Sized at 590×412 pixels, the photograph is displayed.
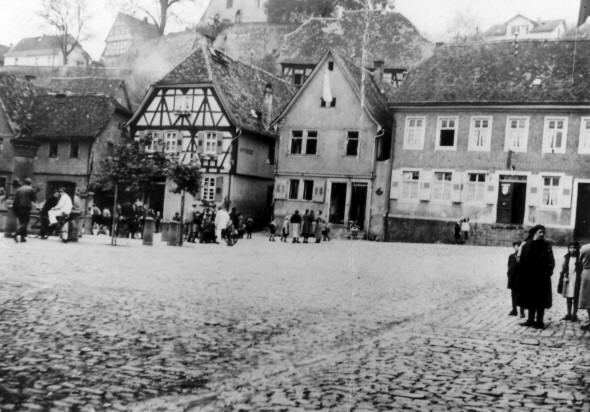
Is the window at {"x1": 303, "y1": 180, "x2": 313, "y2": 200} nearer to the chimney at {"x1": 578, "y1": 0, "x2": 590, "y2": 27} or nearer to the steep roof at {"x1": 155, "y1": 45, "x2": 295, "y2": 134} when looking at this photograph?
the steep roof at {"x1": 155, "y1": 45, "x2": 295, "y2": 134}

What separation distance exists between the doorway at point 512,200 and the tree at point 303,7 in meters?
30.7

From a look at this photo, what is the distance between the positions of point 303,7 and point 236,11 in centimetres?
2443

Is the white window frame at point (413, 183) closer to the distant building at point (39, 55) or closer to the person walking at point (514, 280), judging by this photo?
the person walking at point (514, 280)

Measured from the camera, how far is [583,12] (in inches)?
1645

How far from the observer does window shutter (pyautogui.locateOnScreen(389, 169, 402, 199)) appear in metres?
38.4

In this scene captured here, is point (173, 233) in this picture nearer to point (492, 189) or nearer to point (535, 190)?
point (492, 189)

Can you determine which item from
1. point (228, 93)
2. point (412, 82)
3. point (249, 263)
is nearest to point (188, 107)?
point (228, 93)

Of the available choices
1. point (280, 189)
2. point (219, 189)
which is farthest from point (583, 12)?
point (219, 189)

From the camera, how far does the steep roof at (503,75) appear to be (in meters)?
35.2

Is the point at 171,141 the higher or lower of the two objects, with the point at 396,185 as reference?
higher

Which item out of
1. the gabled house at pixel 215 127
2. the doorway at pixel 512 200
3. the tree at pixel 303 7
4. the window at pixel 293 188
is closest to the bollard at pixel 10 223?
the gabled house at pixel 215 127

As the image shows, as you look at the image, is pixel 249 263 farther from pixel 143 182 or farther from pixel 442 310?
pixel 143 182

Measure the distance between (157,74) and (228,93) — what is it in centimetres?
2079

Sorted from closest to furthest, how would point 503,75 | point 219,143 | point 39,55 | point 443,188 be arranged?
point 503,75, point 443,188, point 219,143, point 39,55
